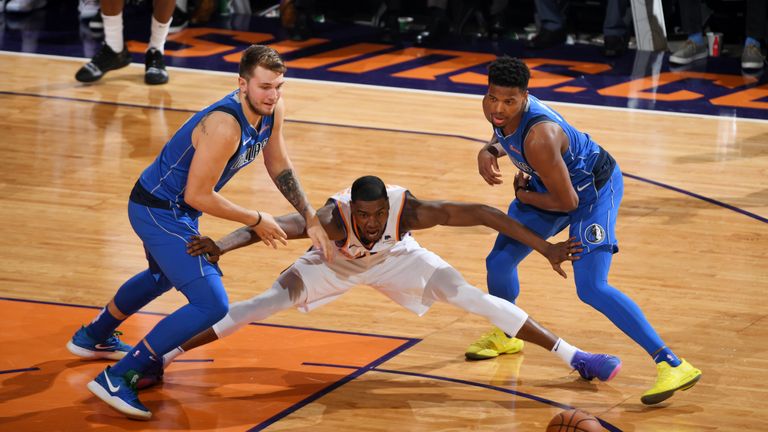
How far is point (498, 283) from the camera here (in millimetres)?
5555

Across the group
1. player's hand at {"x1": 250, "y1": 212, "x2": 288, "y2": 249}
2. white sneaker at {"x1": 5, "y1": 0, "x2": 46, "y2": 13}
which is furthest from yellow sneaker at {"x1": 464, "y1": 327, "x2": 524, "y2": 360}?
white sneaker at {"x1": 5, "y1": 0, "x2": 46, "y2": 13}

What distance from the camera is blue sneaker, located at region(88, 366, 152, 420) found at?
4855 mm

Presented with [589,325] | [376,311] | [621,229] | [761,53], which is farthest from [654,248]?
[761,53]

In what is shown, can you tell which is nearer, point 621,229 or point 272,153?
point 272,153

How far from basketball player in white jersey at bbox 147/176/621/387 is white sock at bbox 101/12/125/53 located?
5.82 m

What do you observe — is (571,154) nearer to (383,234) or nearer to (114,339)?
(383,234)

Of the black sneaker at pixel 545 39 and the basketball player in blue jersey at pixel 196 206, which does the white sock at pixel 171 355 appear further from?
the black sneaker at pixel 545 39

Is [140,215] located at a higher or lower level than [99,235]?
higher

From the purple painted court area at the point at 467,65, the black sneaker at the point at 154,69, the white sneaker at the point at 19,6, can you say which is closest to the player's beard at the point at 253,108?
the purple painted court area at the point at 467,65

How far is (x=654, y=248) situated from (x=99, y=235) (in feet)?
10.4

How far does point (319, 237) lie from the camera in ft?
16.8

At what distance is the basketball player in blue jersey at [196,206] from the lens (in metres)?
4.88

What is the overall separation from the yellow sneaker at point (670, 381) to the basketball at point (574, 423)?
0.45 m

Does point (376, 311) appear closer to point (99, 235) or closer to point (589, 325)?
point (589, 325)
